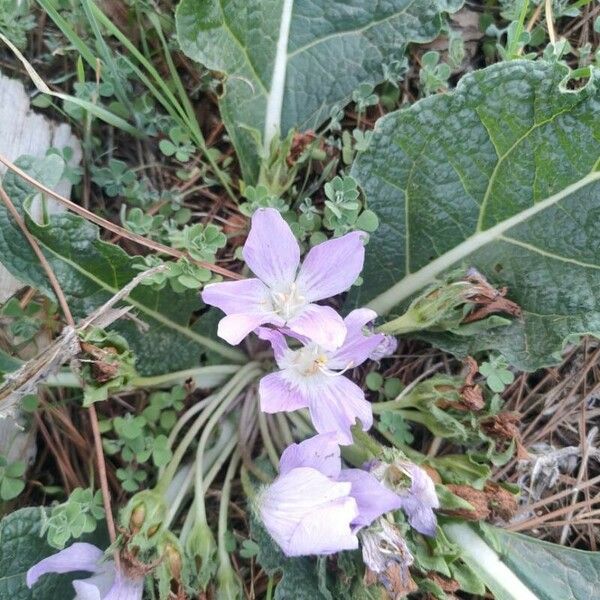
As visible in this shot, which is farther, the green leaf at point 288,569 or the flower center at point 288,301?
the green leaf at point 288,569

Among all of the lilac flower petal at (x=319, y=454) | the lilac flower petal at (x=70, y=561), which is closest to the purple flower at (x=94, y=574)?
the lilac flower petal at (x=70, y=561)

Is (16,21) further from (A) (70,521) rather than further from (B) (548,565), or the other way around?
(B) (548,565)

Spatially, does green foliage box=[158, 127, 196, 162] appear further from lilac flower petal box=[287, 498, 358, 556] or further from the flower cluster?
lilac flower petal box=[287, 498, 358, 556]

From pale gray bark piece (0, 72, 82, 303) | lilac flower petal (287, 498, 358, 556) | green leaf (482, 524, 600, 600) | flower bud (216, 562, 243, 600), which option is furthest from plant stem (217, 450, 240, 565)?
pale gray bark piece (0, 72, 82, 303)

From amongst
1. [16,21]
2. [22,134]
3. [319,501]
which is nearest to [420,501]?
[319,501]

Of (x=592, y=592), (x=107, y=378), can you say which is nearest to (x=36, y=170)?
(x=107, y=378)

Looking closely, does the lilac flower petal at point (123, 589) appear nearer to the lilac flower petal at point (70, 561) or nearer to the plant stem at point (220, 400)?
the lilac flower petal at point (70, 561)

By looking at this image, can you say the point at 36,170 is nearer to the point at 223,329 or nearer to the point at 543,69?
the point at 223,329
